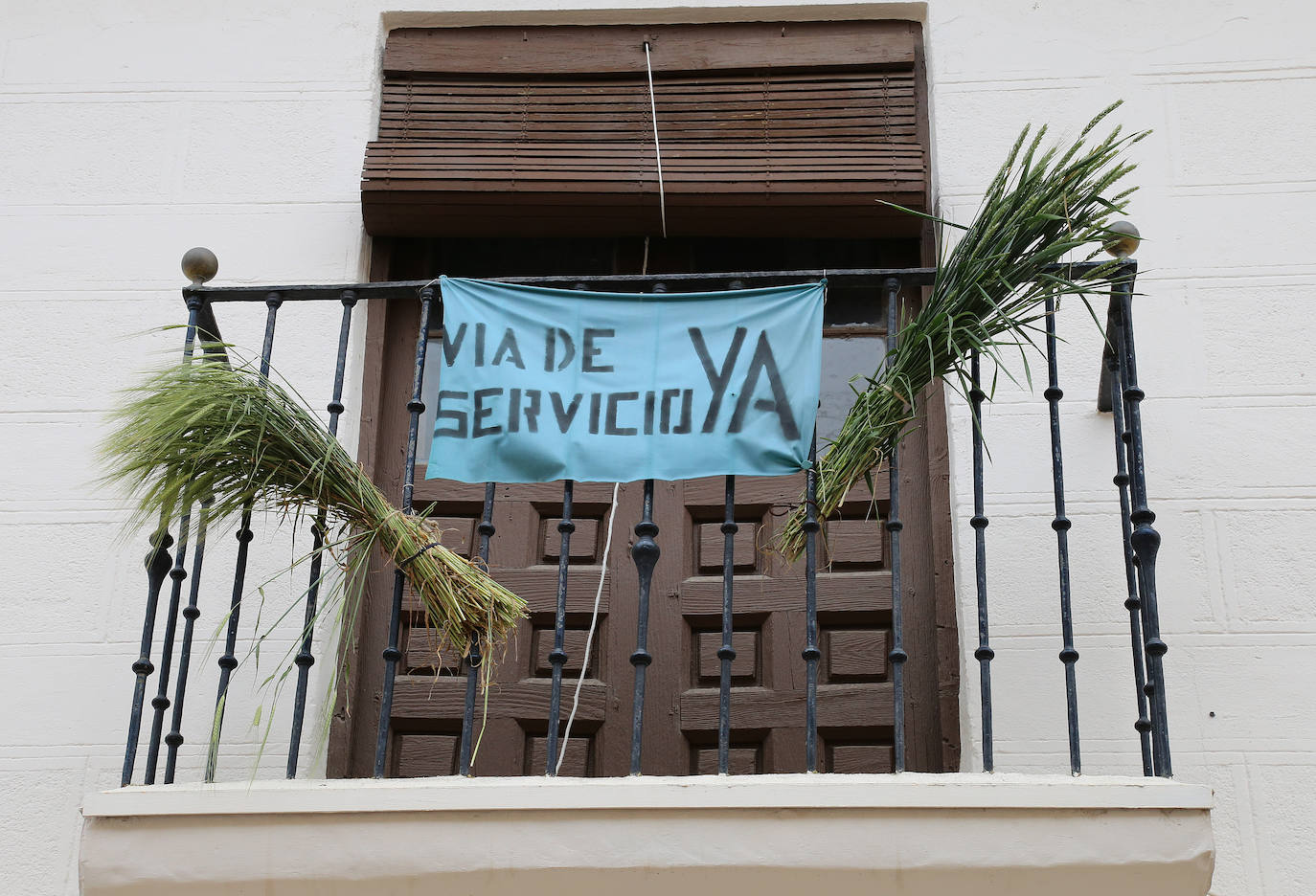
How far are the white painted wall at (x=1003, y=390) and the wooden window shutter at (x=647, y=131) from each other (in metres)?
0.10

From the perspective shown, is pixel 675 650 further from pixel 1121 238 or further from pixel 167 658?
pixel 1121 238

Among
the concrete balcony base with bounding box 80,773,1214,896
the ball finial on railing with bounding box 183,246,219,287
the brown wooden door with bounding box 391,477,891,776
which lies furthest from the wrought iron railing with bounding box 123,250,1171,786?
the brown wooden door with bounding box 391,477,891,776

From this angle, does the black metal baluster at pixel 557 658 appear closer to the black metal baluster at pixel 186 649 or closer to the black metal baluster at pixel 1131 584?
the black metal baluster at pixel 186 649

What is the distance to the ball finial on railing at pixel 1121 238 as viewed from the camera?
119 inches

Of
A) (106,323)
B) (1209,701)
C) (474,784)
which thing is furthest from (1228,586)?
(106,323)

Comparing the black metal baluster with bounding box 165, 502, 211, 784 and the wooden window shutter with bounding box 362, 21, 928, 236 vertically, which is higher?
the wooden window shutter with bounding box 362, 21, 928, 236

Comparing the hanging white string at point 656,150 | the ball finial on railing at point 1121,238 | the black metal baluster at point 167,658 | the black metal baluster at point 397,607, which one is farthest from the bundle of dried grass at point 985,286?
the black metal baluster at point 167,658

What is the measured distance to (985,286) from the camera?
2.95 m

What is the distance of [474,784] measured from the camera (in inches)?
106

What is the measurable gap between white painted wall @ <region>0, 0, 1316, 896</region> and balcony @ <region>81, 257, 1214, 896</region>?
0.09m

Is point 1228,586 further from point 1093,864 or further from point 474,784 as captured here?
point 474,784

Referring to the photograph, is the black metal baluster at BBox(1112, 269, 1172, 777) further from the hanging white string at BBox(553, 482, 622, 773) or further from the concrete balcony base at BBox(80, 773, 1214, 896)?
the hanging white string at BBox(553, 482, 622, 773)

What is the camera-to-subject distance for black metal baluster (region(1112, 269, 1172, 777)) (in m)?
2.75

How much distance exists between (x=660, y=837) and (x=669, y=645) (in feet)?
3.19
